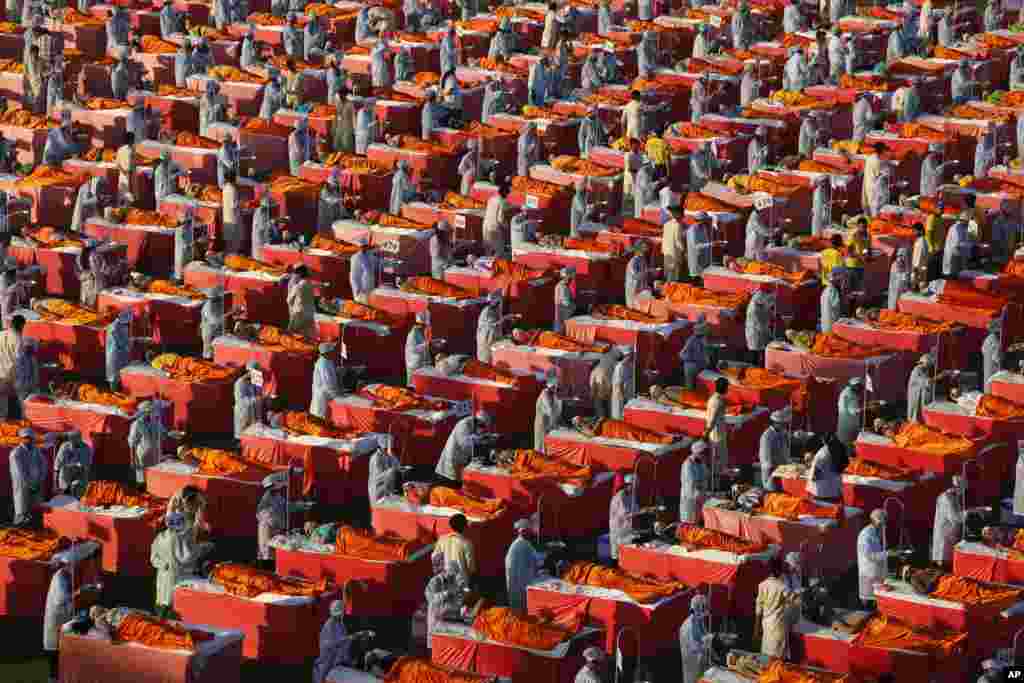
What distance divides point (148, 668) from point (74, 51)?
33515 millimetres

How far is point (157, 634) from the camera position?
132ft

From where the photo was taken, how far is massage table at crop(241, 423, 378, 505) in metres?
46.7

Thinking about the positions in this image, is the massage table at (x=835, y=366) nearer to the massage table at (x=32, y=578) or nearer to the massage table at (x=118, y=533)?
the massage table at (x=118, y=533)

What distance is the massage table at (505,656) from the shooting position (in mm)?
40031

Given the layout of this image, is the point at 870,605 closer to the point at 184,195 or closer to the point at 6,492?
the point at 6,492

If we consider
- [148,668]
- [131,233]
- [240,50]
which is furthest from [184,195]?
[148,668]

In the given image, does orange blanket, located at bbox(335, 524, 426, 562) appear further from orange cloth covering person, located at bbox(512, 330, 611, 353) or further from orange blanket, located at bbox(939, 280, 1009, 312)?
orange blanket, located at bbox(939, 280, 1009, 312)

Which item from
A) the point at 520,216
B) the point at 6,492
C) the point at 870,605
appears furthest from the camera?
the point at 520,216

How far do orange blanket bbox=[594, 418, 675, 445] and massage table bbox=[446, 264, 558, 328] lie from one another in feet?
24.2

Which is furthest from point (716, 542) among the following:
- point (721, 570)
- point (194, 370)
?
point (194, 370)

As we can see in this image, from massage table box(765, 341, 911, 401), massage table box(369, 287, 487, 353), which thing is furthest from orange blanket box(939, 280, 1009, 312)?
massage table box(369, 287, 487, 353)

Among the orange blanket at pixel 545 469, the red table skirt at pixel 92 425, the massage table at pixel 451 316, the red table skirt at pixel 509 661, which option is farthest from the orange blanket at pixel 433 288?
the red table skirt at pixel 509 661

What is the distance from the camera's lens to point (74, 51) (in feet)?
233

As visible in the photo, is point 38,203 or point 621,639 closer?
point 621,639
